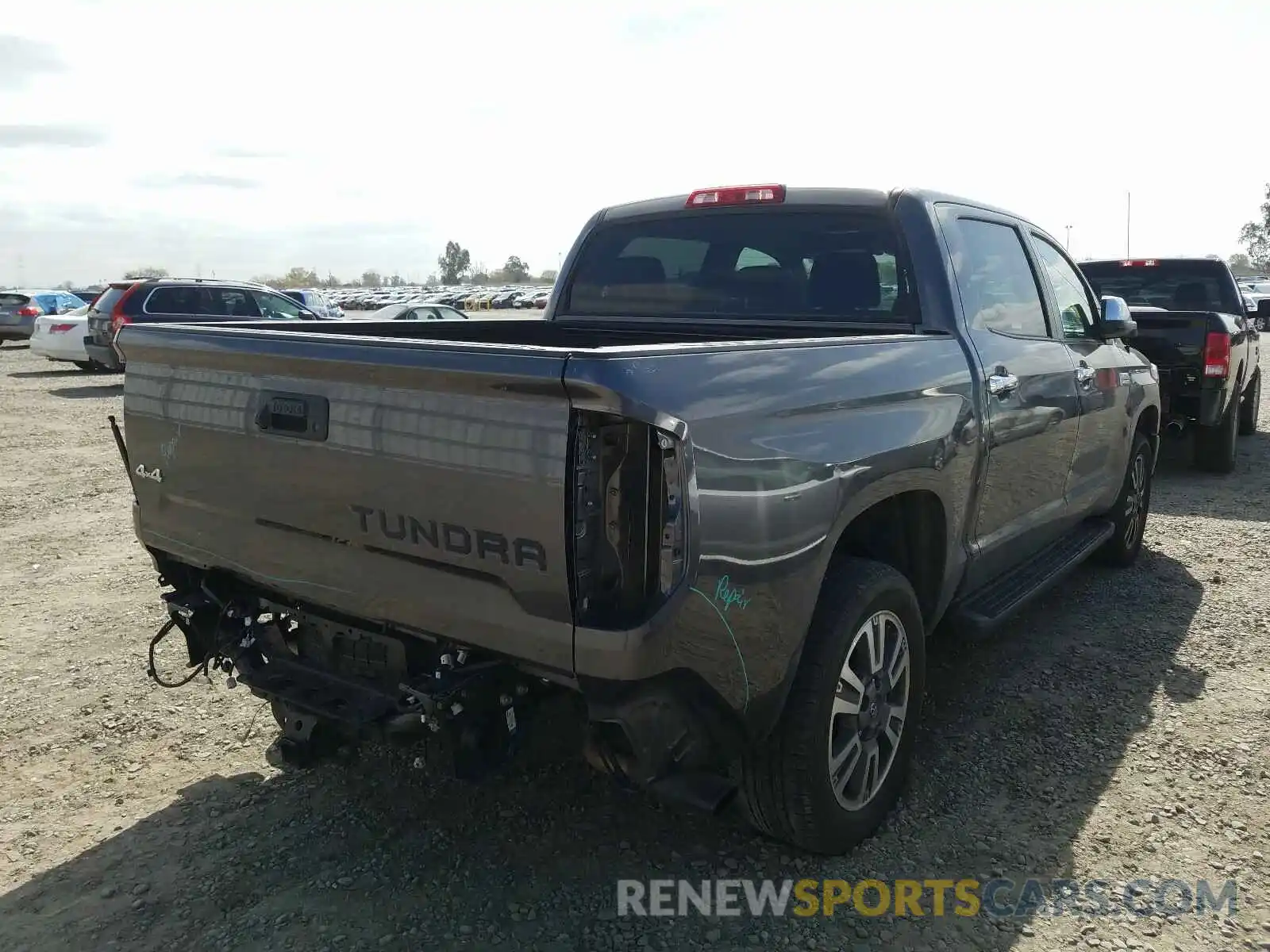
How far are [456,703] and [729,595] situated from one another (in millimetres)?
727

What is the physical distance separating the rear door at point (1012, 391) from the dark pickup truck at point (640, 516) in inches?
1.1

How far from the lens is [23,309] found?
24.3 m

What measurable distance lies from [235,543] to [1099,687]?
349 centimetres

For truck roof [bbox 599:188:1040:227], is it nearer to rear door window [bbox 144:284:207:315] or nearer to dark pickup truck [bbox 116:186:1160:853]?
dark pickup truck [bbox 116:186:1160:853]

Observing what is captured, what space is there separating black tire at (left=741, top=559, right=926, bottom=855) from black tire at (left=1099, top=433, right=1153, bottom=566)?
3.30 m

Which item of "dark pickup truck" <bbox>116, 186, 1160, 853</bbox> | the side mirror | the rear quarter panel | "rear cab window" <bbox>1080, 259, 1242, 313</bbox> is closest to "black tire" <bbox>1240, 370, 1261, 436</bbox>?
"rear cab window" <bbox>1080, 259, 1242, 313</bbox>

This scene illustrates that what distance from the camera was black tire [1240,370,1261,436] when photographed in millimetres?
10367

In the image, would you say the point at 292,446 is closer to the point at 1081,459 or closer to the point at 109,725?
the point at 109,725

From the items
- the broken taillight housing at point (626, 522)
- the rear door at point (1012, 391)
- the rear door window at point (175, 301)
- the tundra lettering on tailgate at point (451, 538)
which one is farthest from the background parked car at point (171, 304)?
the broken taillight housing at point (626, 522)

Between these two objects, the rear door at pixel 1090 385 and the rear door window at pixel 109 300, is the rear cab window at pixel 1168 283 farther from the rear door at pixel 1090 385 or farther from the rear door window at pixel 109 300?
the rear door window at pixel 109 300

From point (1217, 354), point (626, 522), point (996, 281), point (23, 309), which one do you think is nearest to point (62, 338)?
point (23, 309)

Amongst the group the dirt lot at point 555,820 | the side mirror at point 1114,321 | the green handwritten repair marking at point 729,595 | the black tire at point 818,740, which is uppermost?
the side mirror at point 1114,321

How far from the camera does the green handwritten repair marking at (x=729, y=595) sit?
232 centimetres

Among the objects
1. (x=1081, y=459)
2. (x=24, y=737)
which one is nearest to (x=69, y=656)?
(x=24, y=737)
